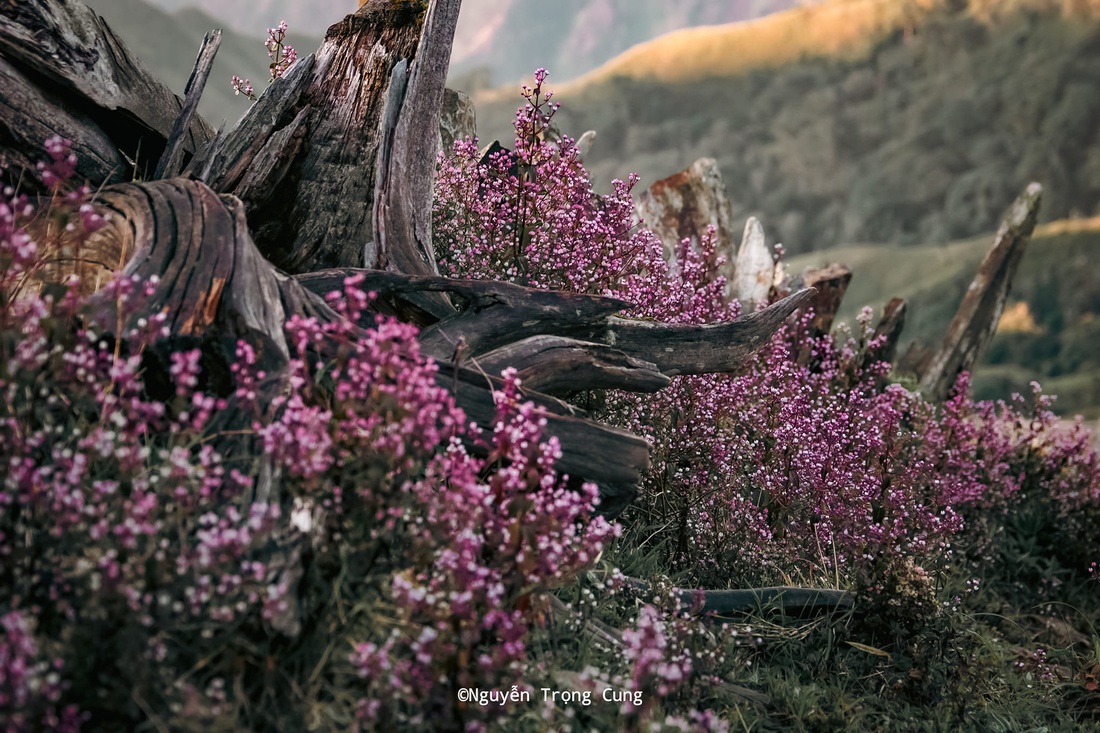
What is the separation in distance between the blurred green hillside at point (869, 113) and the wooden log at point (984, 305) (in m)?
49.1

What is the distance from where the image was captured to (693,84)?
8038 cm

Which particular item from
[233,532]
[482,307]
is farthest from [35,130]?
[233,532]

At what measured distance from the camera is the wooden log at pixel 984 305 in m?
12.7

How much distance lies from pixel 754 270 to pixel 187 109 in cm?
781

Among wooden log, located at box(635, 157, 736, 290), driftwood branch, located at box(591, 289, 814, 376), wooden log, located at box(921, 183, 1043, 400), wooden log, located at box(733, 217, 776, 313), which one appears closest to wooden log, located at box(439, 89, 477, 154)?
wooden log, located at box(635, 157, 736, 290)

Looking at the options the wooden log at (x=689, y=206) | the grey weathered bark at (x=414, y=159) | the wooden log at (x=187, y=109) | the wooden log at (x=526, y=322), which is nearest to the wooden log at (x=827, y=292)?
the wooden log at (x=689, y=206)

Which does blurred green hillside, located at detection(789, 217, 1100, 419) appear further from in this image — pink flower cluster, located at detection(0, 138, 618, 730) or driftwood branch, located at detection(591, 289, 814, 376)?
pink flower cluster, located at detection(0, 138, 618, 730)

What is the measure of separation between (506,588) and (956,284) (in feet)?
160

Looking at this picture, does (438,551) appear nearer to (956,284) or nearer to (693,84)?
(956,284)

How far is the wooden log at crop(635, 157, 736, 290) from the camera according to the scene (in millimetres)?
12578

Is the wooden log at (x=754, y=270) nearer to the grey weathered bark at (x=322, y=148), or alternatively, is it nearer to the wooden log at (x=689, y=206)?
the wooden log at (x=689, y=206)

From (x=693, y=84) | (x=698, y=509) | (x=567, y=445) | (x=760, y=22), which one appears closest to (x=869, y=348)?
(x=698, y=509)

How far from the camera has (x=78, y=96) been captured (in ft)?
19.5

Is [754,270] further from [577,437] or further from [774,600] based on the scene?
[577,437]
